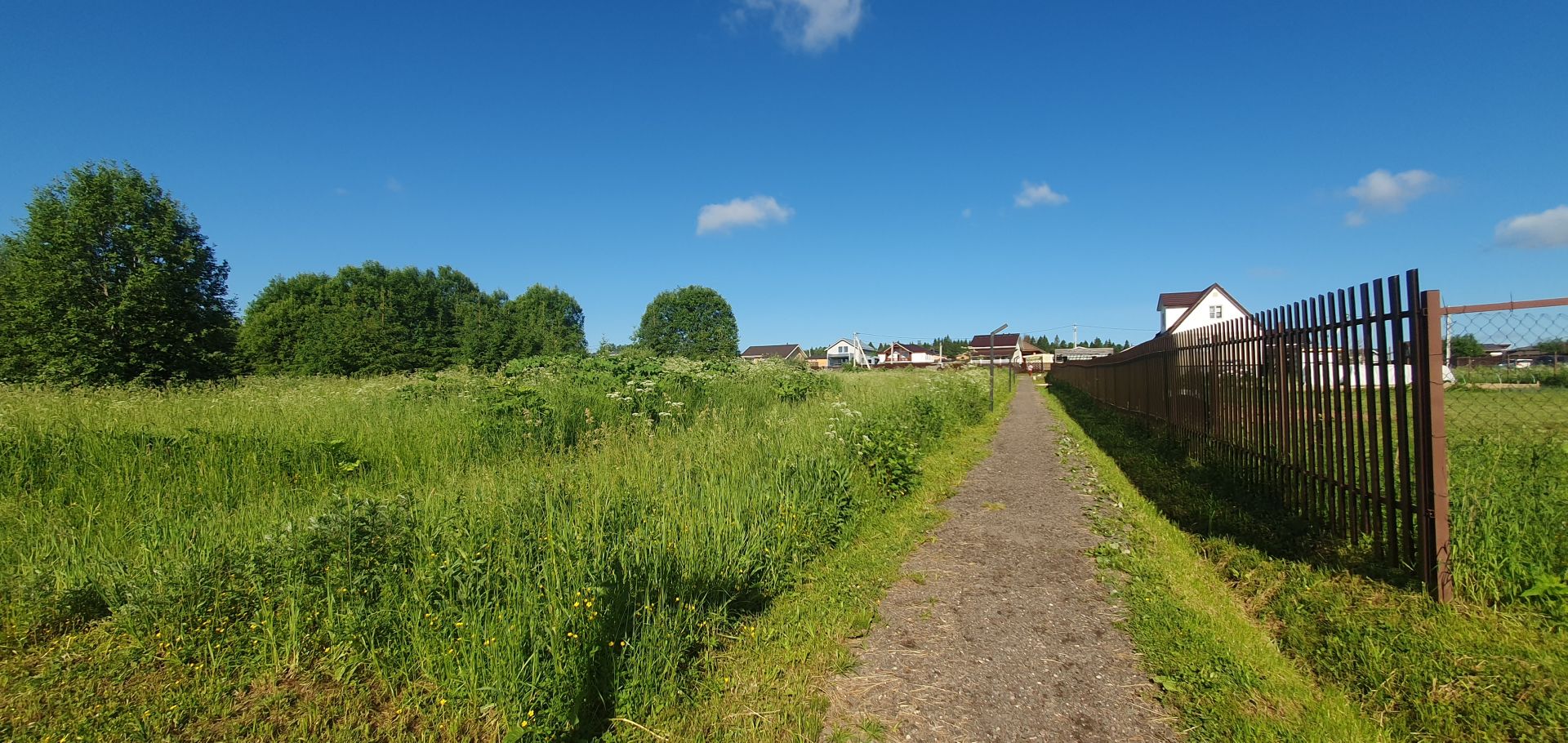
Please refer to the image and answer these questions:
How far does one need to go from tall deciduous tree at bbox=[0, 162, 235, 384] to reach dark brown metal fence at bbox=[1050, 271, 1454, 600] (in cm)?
2578

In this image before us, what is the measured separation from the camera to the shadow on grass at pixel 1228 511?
4.09 m

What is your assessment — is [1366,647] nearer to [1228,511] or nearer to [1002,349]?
[1228,511]

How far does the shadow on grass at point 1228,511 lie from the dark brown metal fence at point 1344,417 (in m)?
0.11

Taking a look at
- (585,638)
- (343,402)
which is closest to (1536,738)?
(585,638)

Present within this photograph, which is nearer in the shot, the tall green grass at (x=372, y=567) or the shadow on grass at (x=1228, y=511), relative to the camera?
the tall green grass at (x=372, y=567)

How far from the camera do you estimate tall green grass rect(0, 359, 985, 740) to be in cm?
246

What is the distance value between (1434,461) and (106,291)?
1263 inches

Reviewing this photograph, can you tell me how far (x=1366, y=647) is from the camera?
2961mm

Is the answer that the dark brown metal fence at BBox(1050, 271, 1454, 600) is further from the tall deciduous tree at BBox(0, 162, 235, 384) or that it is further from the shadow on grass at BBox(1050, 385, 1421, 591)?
the tall deciduous tree at BBox(0, 162, 235, 384)

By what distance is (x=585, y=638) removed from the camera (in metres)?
2.62

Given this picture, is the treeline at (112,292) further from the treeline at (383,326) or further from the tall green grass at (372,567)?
the treeline at (383,326)

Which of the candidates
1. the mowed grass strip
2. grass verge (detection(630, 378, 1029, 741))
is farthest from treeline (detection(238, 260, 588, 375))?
the mowed grass strip

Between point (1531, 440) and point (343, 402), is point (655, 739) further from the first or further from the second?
point (343, 402)

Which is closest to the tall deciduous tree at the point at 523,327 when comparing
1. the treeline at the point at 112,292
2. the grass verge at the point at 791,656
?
the treeline at the point at 112,292
